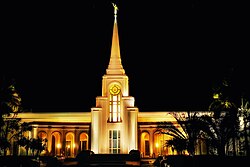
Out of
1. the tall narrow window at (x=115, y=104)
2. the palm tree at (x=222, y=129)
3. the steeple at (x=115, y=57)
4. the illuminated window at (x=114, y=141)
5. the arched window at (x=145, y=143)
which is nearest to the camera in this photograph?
the palm tree at (x=222, y=129)

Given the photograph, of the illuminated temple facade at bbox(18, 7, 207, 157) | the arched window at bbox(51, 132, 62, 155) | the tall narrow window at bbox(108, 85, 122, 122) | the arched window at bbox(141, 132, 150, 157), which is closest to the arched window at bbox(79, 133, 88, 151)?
the illuminated temple facade at bbox(18, 7, 207, 157)

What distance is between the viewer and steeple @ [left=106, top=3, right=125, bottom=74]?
2062 inches

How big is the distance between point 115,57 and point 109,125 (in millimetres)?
9730

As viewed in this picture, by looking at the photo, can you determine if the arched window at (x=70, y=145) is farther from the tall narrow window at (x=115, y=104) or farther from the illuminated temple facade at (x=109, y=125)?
the tall narrow window at (x=115, y=104)

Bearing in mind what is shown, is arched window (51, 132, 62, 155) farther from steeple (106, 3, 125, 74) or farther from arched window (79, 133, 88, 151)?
steeple (106, 3, 125, 74)

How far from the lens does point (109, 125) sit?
165ft

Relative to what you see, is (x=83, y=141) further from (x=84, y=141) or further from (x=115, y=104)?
(x=115, y=104)

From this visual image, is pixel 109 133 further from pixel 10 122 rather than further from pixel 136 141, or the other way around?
pixel 10 122

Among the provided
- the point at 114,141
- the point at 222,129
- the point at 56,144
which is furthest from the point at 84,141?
the point at 222,129

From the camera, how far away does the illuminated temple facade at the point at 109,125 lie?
5012cm

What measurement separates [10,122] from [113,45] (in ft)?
58.4

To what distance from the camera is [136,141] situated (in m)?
50.0

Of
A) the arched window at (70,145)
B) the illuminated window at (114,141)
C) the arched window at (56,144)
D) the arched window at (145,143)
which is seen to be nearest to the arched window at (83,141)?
the arched window at (70,145)

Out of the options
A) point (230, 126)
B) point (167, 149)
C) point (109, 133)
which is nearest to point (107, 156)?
point (109, 133)
